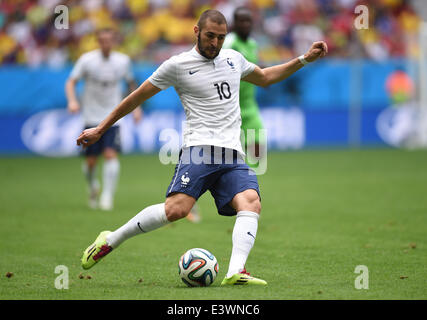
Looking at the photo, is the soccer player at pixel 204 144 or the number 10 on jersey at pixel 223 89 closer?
the soccer player at pixel 204 144

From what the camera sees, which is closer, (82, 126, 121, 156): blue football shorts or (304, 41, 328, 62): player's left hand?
(304, 41, 328, 62): player's left hand

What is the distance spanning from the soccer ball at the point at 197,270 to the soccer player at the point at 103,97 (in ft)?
18.6

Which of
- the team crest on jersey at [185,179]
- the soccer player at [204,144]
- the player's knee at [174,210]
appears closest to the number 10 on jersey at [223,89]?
the soccer player at [204,144]

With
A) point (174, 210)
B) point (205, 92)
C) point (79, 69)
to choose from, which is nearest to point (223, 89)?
point (205, 92)

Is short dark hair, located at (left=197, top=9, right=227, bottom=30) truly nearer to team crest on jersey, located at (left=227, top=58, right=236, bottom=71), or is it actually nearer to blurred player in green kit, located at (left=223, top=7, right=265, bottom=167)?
team crest on jersey, located at (left=227, top=58, right=236, bottom=71)

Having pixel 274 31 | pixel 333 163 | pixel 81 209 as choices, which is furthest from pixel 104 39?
pixel 274 31

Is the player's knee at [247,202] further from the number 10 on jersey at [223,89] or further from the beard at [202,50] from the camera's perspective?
the beard at [202,50]

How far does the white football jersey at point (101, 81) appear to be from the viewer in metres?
12.1

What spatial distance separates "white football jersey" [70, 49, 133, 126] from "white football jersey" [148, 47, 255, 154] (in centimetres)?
589

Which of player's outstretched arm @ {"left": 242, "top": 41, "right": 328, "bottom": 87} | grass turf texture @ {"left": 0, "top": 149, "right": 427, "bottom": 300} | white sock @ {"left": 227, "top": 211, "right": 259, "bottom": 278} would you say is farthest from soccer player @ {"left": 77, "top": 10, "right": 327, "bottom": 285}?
grass turf texture @ {"left": 0, "top": 149, "right": 427, "bottom": 300}

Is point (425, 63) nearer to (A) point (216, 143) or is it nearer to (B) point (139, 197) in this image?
(B) point (139, 197)

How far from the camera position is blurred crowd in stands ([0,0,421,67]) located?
21766mm

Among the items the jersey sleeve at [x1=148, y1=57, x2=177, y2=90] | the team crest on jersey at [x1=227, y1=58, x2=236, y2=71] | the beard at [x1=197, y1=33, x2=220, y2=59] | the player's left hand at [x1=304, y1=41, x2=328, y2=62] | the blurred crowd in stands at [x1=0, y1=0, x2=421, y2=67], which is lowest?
the jersey sleeve at [x1=148, y1=57, x2=177, y2=90]

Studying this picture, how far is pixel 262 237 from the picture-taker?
8.83 meters
